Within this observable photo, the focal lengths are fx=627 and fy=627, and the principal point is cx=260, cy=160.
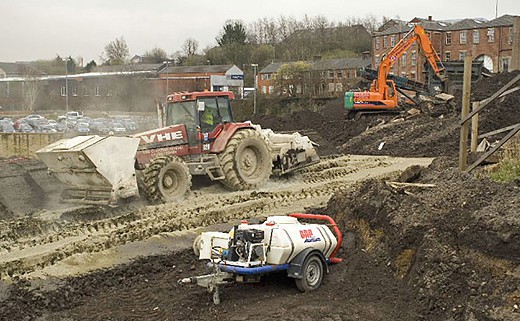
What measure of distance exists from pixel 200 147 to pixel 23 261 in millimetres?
5550

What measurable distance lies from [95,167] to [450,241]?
6.78 meters

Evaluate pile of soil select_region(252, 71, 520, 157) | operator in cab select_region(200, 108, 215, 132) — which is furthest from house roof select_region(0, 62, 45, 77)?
operator in cab select_region(200, 108, 215, 132)

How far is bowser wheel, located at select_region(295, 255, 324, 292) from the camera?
7.07 meters

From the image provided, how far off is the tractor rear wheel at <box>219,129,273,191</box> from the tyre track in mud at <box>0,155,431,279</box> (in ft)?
1.01

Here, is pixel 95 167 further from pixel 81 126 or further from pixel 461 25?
pixel 461 25

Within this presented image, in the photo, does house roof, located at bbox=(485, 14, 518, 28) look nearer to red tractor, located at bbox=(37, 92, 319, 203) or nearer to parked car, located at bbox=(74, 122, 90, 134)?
parked car, located at bbox=(74, 122, 90, 134)

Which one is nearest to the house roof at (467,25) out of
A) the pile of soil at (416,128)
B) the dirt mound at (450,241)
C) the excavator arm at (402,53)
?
the pile of soil at (416,128)

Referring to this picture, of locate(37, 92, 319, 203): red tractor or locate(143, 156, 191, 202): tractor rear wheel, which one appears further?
locate(143, 156, 191, 202): tractor rear wheel

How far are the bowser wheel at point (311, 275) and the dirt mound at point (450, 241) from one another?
0.86 m

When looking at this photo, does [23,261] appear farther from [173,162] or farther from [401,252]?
[401,252]

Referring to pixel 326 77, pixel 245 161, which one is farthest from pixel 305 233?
pixel 326 77

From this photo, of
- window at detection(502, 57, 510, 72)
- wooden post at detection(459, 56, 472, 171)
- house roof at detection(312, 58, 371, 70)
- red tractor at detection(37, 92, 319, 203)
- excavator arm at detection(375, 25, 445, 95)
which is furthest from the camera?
house roof at detection(312, 58, 371, 70)

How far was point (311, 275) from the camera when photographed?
7.27 m

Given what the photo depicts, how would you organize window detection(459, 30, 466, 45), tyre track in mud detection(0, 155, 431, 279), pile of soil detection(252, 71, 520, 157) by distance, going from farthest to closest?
window detection(459, 30, 466, 45)
pile of soil detection(252, 71, 520, 157)
tyre track in mud detection(0, 155, 431, 279)
